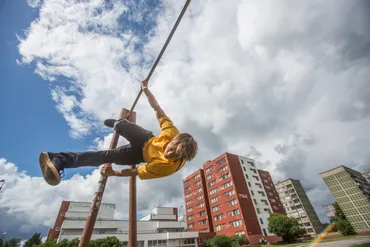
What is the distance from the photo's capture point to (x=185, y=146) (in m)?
2.99

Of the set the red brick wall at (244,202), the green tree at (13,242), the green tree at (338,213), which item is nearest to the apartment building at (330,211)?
the green tree at (338,213)

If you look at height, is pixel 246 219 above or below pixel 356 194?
below

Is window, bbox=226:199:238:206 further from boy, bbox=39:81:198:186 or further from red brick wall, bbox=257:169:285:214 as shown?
boy, bbox=39:81:198:186

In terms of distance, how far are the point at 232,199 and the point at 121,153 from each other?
182 ft

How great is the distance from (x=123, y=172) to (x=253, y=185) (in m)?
63.4

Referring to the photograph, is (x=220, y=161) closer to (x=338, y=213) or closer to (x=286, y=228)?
(x=286, y=228)

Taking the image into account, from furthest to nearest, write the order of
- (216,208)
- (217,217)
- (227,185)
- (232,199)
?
(216,208)
(217,217)
(227,185)
(232,199)

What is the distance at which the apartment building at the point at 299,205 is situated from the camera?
85994 millimetres

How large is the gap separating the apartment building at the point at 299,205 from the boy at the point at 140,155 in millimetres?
107143

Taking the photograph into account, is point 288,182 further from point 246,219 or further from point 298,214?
point 246,219

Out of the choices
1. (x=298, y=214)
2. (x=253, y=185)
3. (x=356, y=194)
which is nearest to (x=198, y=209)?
(x=253, y=185)

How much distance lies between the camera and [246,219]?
48.4 m

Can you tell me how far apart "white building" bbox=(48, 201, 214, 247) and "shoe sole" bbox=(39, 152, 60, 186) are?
50300 millimetres

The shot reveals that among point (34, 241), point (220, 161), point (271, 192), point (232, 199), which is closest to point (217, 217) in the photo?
point (232, 199)
